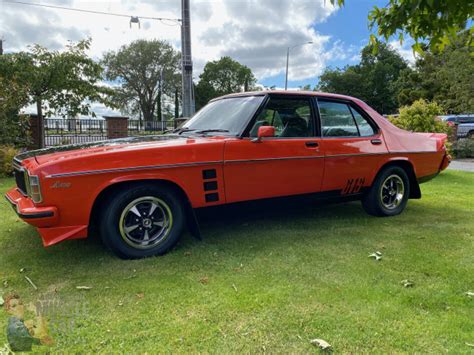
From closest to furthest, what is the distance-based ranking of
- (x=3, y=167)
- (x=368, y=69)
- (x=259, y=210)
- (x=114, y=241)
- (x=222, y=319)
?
(x=222, y=319)
(x=114, y=241)
(x=259, y=210)
(x=3, y=167)
(x=368, y=69)

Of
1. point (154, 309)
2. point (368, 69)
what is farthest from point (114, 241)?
point (368, 69)

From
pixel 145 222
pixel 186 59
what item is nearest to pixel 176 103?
pixel 186 59

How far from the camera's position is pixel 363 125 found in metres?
4.91

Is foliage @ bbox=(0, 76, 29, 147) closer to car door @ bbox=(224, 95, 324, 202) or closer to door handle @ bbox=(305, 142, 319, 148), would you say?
car door @ bbox=(224, 95, 324, 202)

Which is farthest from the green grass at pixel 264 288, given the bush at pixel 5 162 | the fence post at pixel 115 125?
the fence post at pixel 115 125

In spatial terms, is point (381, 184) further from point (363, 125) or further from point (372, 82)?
point (372, 82)

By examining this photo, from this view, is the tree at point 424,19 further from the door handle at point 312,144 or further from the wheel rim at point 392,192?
the wheel rim at point 392,192

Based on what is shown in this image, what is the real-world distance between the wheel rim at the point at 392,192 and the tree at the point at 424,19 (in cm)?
233

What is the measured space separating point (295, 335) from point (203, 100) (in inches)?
2448

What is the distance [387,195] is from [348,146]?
43.5 inches

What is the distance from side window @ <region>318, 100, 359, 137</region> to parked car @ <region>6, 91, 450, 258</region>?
0.05 feet

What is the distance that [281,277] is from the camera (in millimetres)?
3129

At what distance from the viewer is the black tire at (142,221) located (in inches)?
131

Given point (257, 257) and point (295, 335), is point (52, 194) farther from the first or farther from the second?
point (295, 335)
